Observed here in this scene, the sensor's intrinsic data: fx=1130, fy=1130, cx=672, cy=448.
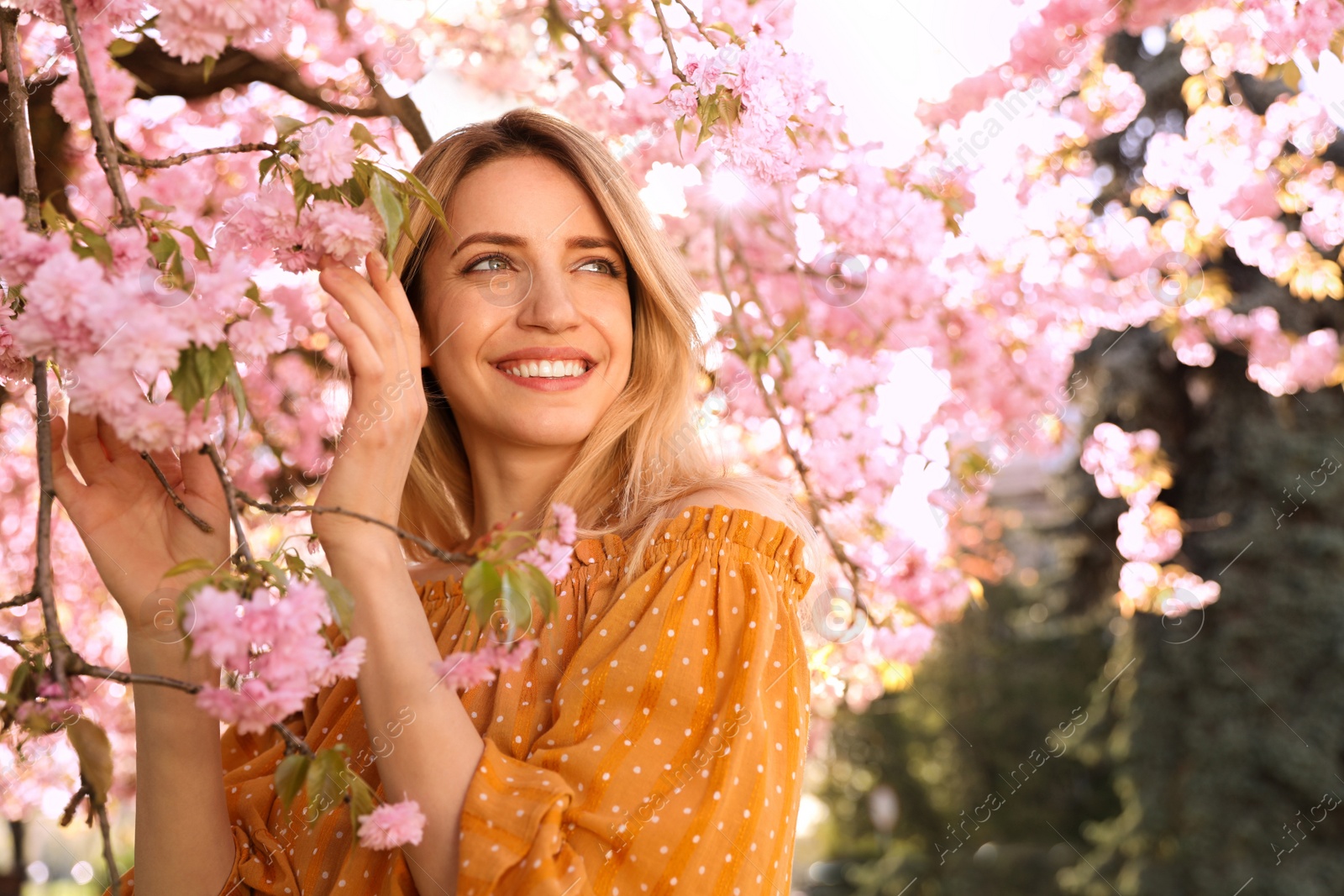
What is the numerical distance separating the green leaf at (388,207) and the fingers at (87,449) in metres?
0.44

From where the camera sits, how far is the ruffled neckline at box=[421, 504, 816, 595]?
1269 mm

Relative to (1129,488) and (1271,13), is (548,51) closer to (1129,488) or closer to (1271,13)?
(1271,13)

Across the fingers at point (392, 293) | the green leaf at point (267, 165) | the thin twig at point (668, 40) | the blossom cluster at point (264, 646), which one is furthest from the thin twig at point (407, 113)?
the blossom cluster at point (264, 646)

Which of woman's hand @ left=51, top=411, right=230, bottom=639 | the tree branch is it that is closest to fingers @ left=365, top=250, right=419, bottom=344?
woman's hand @ left=51, top=411, right=230, bottom=639

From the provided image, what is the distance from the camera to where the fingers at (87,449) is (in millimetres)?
1166

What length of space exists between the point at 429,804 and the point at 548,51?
2.41 meters

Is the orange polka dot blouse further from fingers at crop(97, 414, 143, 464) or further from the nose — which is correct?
fingers at crop(97, 414, 143, 464)

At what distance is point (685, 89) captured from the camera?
1483 mm

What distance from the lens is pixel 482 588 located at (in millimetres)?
793

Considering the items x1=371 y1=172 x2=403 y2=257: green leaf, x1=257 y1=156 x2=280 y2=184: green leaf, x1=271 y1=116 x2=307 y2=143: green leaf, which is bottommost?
x1=371 y1=172 x2=403 y2=257: green leaf

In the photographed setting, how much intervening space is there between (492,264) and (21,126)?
2.09ft

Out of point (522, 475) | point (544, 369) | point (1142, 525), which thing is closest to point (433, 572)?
point (522, 475)

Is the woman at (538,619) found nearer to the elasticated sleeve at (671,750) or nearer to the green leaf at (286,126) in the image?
the elasticated sleeve at (671,750)

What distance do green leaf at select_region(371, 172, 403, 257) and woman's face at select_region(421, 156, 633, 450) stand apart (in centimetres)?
46
